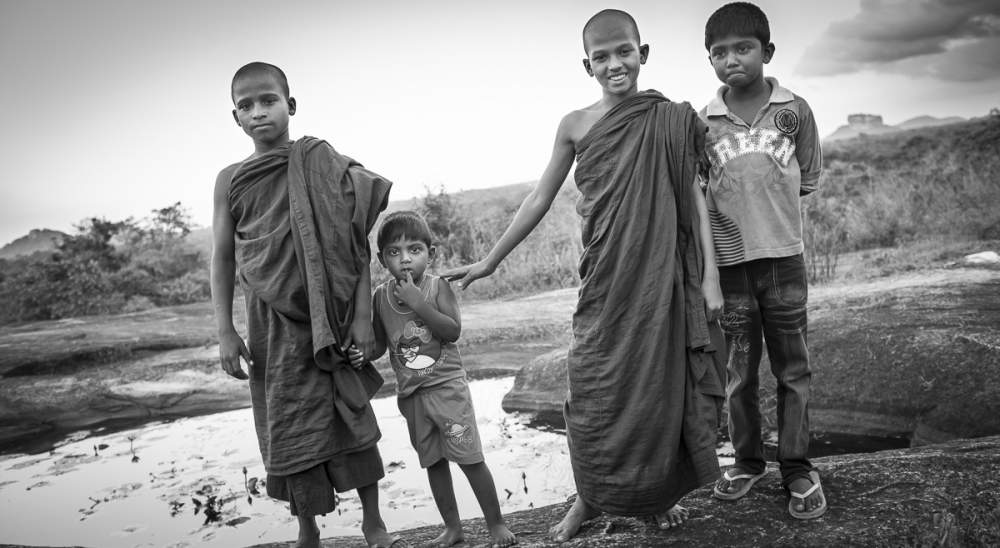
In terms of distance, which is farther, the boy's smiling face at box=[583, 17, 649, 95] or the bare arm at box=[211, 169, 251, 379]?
the bare arm at box=[211, 169, 251, 379]

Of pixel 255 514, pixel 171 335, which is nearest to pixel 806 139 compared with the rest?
pixel 255 514

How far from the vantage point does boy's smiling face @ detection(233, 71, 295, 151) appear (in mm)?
2824

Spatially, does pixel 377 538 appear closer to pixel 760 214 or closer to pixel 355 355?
pixel 355 355

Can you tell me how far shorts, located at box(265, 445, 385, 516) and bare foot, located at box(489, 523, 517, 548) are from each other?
50cm

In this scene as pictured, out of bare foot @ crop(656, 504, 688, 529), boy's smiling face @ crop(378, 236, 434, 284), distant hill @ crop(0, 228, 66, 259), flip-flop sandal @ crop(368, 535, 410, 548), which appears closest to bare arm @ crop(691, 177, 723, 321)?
bare foot @ crop(656, 504, 688, 529)

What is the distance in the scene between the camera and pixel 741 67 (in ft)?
9.03

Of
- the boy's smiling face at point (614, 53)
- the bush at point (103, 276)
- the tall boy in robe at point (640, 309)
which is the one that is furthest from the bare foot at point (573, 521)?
the bush at point (103, 276)

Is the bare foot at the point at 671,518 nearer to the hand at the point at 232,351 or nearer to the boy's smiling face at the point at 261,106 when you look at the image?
the hand at the point at 232,351

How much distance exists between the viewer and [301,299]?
2.79m

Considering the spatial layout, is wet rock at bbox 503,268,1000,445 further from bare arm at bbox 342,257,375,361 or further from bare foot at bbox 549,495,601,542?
bare arm at bbox 342,257,375,361

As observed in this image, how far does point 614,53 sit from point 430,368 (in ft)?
4.40

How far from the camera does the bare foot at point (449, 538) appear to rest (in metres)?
2.74

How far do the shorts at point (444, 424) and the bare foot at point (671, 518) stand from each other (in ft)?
2.24

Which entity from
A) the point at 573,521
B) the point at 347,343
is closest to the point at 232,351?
the point at 347,343
